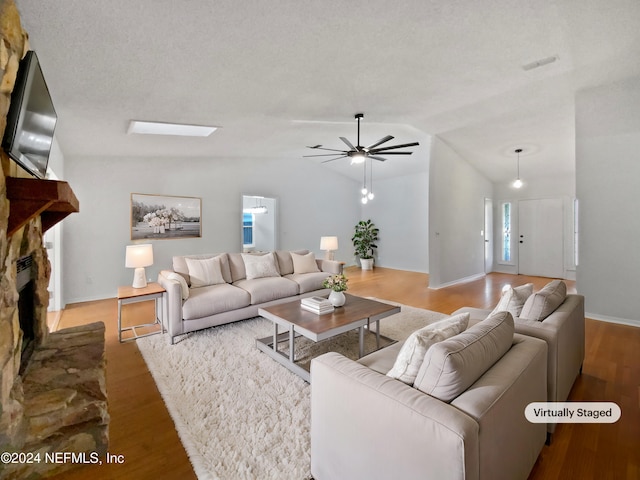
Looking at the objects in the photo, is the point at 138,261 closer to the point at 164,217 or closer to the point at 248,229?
the point at 164,217

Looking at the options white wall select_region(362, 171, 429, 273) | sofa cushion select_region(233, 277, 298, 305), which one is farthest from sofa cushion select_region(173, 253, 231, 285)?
white wall select_region(362, 171, 429, 273)

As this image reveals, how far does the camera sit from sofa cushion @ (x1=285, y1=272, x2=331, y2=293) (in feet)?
14.2

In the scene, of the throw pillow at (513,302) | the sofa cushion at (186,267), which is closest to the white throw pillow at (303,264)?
the sofa cushion at (186,267)

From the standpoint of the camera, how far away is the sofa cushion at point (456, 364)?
116cm

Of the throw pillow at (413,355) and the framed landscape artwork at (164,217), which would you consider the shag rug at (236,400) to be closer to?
the throw pillow at (413,355)

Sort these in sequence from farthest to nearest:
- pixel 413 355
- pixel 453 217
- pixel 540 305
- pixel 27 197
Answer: pixel 453 217 < pixel 540 305 < pixel 27 197 < pixel 413 355

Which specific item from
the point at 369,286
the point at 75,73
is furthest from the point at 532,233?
the point at 75,73

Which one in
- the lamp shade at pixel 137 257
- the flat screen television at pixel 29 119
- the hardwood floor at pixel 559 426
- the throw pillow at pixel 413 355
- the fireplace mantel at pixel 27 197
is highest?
the flat screen television at pixel 29 119

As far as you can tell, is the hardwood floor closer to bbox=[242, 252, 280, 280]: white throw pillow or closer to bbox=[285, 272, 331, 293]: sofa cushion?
bbox=[242, 252, 280, 280]: white throw pillow

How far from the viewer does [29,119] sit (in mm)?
1619

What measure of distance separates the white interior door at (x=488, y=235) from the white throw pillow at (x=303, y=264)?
4922 millimetres

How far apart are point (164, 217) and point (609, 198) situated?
6797mm

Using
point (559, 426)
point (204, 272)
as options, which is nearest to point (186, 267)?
point (204, 272)

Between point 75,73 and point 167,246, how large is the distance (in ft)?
12.4
